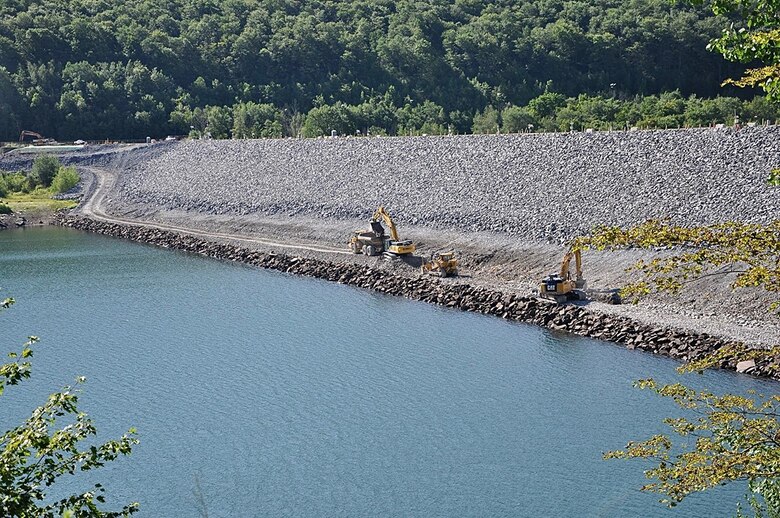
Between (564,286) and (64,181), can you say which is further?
(64,181)

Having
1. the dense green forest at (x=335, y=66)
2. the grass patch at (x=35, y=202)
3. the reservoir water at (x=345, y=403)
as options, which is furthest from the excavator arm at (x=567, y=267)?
the grass patch at (x=35, y=202)

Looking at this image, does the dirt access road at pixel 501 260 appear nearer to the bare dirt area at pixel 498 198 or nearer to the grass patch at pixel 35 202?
the bare dirt area at pixel 498 198

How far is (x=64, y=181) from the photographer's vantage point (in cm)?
7456

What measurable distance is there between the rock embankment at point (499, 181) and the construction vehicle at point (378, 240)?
280 centimetres

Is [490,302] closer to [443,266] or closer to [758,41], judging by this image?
[443,266]

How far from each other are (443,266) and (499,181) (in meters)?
9.02

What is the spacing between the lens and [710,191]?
122 ft

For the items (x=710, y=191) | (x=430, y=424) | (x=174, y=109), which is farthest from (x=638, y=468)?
(x=174, y=109)

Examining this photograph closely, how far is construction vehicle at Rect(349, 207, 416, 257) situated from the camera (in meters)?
42.3

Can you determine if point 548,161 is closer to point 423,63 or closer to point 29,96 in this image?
point 423,63

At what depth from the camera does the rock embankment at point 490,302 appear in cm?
2764

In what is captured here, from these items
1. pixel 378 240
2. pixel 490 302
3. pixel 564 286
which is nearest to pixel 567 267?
pixel 564 286

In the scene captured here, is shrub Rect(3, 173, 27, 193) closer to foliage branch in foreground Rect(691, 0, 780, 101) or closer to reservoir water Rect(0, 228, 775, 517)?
reservoir water Rect(0, 228, 775, 517)

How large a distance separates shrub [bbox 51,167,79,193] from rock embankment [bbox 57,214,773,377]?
2415 centimetres
